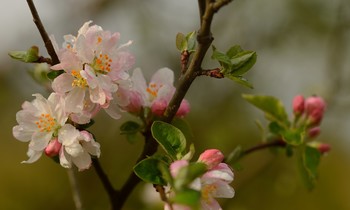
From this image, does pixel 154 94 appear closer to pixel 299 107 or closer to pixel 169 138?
pixel 169 138

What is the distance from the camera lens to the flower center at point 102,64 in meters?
0.82

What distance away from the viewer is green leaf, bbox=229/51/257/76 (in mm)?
816

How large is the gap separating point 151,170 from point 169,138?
0.07 m

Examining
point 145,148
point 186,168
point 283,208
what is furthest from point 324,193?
point 186,168

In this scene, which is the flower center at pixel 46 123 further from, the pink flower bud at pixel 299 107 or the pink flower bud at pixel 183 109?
the pink flower bud at pixel 299 107

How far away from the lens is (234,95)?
3193mm

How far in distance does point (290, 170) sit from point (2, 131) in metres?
1.68

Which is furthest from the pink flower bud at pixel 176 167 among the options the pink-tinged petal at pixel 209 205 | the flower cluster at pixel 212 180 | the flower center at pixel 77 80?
the flower center at pixel 77 80

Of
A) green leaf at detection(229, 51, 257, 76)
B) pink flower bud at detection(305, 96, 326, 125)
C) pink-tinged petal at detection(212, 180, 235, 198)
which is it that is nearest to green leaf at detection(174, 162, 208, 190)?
pink-tinged petal at detection(212, 180, 235, 198)

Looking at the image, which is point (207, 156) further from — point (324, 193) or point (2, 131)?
point (2, 131)

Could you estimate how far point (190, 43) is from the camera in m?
0.85

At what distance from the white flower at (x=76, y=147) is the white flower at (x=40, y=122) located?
0.02 m

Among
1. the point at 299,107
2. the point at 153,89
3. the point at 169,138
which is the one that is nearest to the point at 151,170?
the point at 169,138

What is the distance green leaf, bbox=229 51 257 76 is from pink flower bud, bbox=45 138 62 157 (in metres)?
0.29
